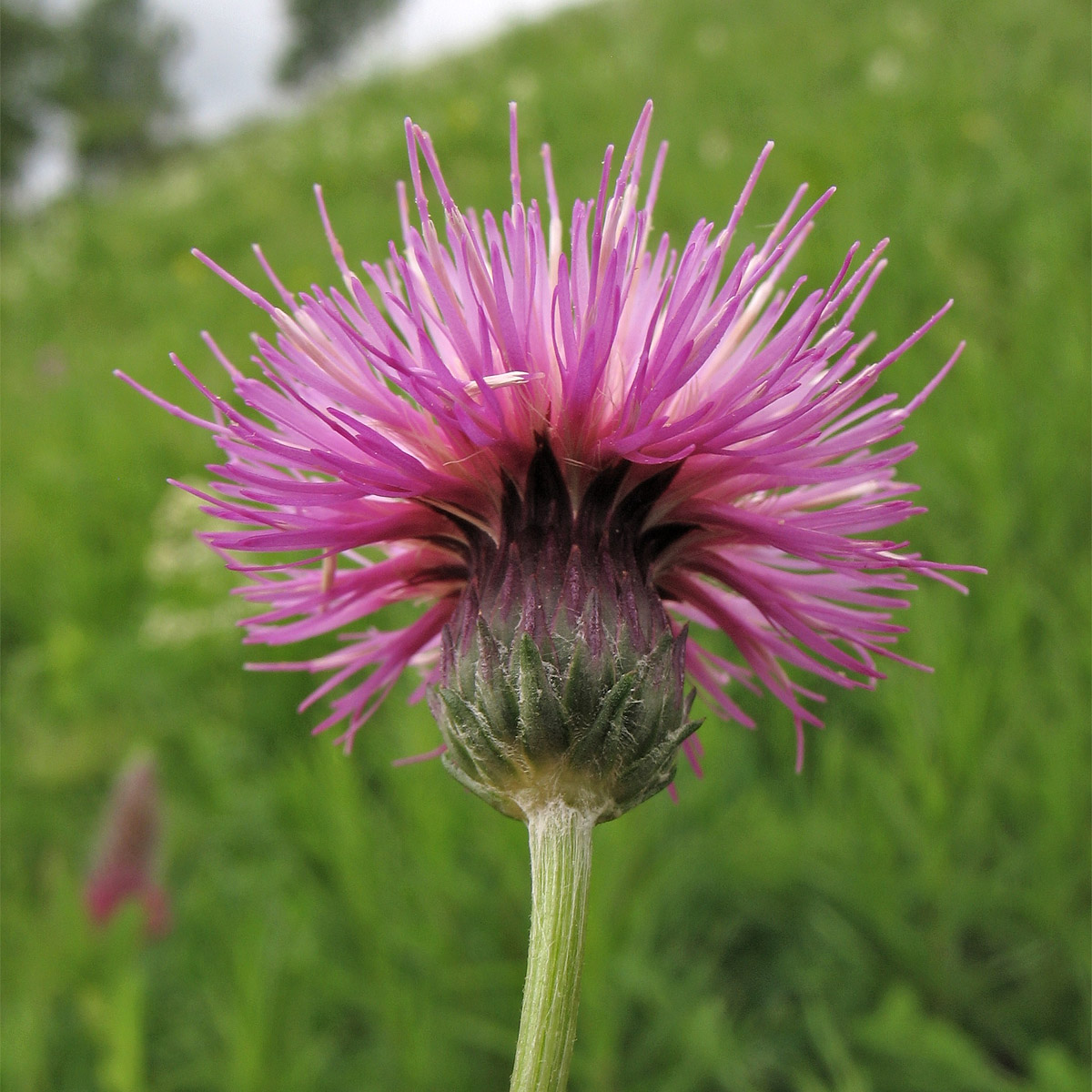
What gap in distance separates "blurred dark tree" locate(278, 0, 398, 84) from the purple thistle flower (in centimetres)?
5923

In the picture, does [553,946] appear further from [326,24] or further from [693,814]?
[326,24]

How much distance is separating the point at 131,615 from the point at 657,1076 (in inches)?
120

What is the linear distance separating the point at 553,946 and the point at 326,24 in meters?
61.6

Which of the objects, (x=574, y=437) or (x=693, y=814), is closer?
(x=574, y=437)

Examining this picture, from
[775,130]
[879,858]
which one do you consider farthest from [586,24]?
[879,858]

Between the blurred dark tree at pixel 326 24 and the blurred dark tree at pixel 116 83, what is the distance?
791cm

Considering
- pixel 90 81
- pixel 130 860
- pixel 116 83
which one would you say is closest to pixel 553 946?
pixel 130 860

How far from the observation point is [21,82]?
4025 centimetres

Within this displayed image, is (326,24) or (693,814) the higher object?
(326,24)

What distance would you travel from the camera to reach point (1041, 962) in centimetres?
210

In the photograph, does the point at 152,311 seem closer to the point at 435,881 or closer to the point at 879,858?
the point at 435,881

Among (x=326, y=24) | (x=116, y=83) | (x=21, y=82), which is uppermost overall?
(x=326, y=24)

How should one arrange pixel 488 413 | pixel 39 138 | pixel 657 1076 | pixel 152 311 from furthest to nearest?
pixel 39 138
pixel 152 311
pixel 657 1076
pixel 488 413

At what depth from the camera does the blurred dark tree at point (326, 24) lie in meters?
53.6
